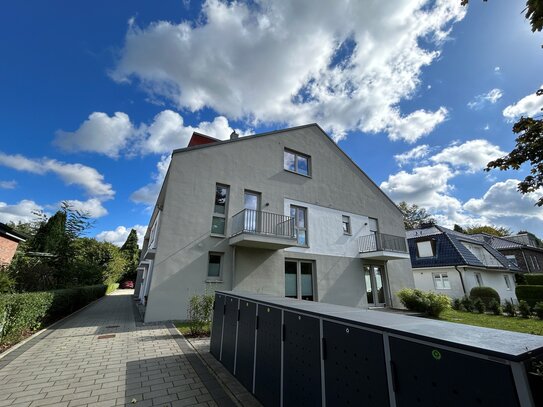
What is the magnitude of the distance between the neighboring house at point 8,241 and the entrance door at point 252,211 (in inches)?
438

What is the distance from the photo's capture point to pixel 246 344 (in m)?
3.94

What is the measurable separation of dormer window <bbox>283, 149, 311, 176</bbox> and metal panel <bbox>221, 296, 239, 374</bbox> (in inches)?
386

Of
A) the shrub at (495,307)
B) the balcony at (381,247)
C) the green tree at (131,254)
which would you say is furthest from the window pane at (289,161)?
the green tree at (131,254)

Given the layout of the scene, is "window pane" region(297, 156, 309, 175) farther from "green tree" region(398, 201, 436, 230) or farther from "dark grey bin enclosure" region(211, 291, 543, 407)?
"green tree" region(398, 201, 436, 230)

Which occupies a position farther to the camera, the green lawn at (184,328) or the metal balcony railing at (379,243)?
the metal balcony railing at (379,243)

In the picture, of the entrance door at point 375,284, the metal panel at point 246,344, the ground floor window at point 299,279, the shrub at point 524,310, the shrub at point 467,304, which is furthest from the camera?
the shrub at point 467,304

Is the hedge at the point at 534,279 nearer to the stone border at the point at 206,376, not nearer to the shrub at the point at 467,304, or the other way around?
the shrub at the point at 467,304

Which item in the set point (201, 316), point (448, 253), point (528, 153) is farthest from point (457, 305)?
point (201, 316)

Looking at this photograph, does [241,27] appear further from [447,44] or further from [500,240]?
[500,240]

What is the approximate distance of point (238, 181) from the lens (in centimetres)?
1173

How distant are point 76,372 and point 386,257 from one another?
14.5 metres

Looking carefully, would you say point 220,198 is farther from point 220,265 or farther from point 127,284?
point 127,284

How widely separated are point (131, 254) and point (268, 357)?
42540 millimetres

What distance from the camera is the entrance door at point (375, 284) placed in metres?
14.4
